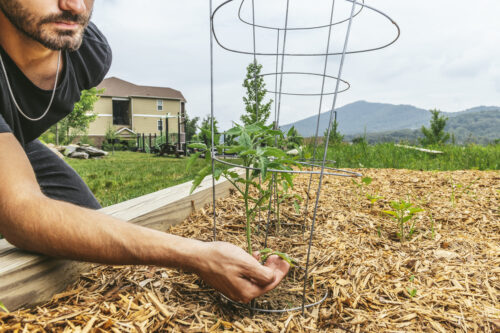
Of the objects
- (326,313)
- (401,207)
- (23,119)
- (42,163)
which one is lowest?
(326,313)

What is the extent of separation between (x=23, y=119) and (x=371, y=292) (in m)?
1.86

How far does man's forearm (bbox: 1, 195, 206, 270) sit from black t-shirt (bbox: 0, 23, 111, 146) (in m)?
0.33

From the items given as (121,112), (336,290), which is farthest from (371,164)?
(121,112)

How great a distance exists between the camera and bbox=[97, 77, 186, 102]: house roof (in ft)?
116

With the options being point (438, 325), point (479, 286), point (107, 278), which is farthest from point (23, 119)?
point (479, 286)

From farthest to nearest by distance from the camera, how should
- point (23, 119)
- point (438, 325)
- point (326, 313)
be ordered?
point (23, 119) → point (326, 313) → point (438, 325)

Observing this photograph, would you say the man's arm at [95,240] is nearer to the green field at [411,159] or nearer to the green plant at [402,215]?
the green plant at [402,215]

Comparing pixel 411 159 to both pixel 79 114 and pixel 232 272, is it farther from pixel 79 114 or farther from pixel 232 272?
pixel 79 114

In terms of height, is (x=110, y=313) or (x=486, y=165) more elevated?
(x=486, y=165)

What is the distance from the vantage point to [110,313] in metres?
1.13

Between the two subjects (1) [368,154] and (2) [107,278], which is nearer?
(2) [107,278]

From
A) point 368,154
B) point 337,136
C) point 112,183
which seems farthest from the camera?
point 337,136

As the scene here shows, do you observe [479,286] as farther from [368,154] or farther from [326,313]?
[368,154]

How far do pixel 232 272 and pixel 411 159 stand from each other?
4967 millimetres
